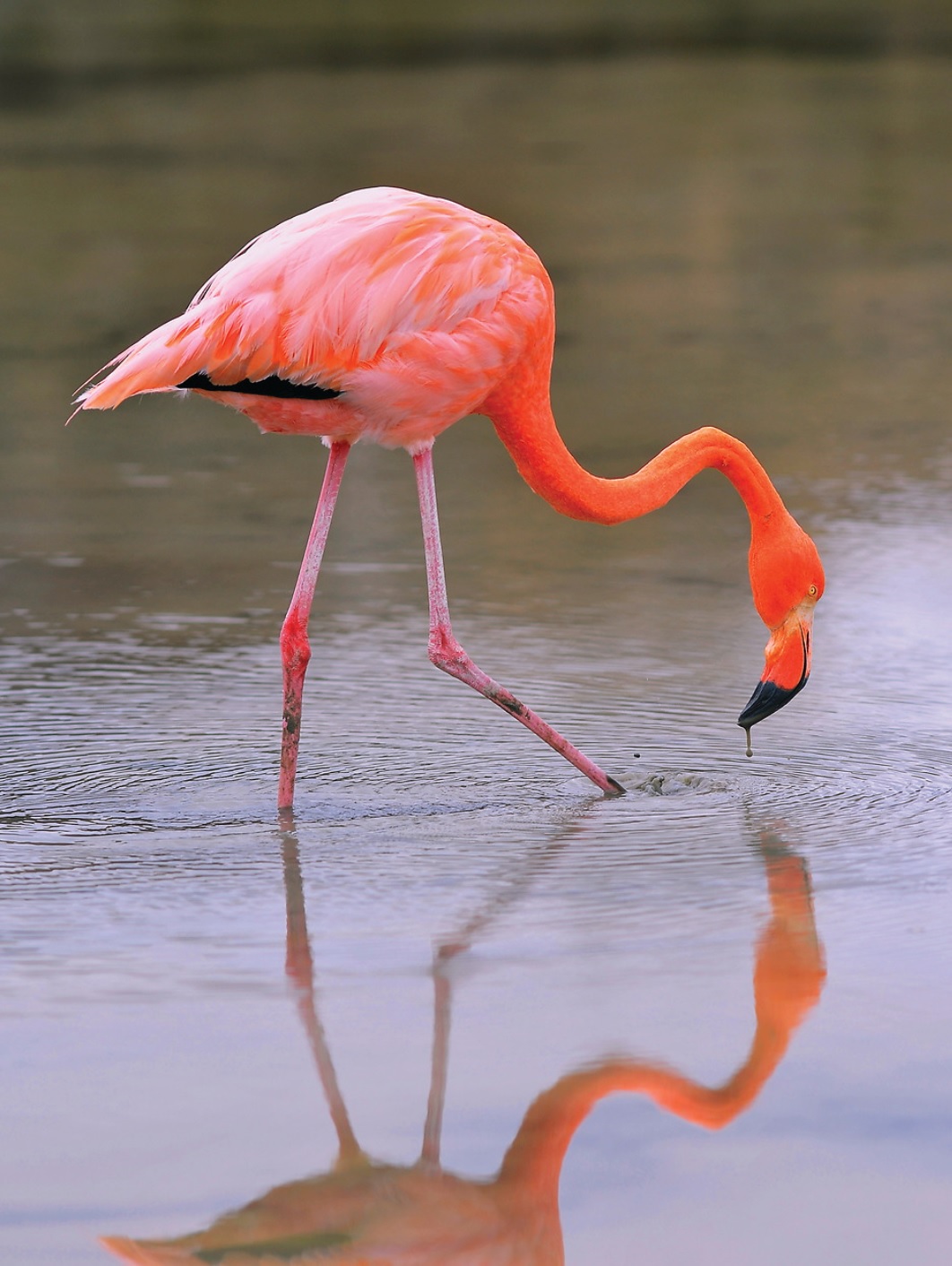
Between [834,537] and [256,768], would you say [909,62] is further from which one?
[256,768]

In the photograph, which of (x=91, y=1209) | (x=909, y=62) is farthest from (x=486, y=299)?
(x=909, y=62)

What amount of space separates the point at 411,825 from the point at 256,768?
64cm

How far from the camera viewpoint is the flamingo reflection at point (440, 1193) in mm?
3018

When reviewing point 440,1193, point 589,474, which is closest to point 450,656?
point 589,474

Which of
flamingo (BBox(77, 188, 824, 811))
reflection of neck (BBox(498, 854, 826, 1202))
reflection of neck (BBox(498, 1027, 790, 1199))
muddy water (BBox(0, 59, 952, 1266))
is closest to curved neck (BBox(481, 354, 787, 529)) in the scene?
flamingo (BBox(77, 188, 824, 811))

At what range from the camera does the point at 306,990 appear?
3.97 metres

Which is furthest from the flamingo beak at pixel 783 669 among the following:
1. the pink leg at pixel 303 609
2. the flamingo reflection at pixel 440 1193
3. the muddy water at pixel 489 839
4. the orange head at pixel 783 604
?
the flamingo reflection at pixel 440 1193

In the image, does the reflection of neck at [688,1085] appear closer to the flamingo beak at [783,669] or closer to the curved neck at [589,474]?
the flamingo beak at [783,669]

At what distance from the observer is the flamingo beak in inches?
204

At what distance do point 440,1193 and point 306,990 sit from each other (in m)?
0.85

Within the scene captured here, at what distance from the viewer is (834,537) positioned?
795 cm

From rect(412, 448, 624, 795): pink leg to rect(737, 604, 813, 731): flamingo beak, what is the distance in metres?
0.42

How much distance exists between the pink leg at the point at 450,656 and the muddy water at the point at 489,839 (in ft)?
0.32

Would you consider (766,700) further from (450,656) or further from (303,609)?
(303,609)
